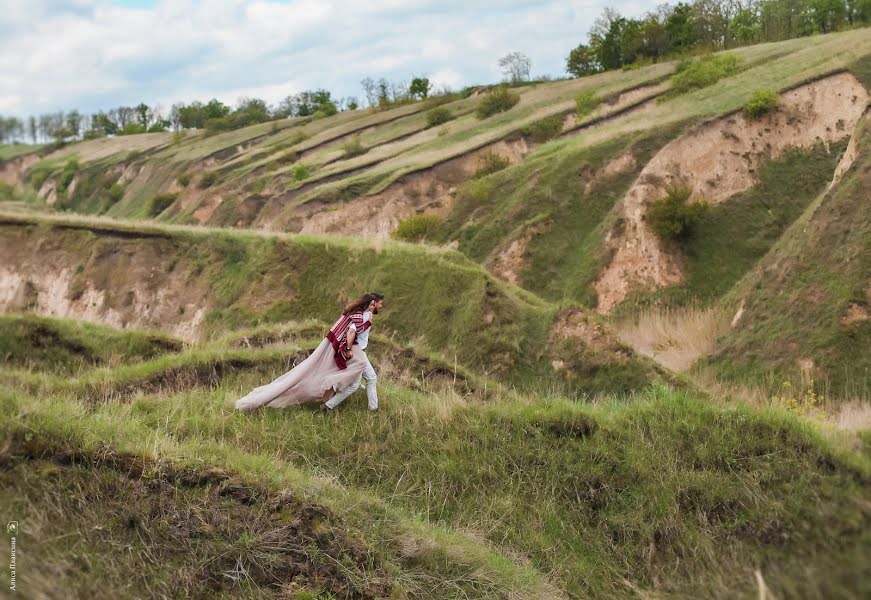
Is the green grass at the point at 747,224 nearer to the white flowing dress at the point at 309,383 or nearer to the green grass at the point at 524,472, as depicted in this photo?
the green grass at the point at 524,472

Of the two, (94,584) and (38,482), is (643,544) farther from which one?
(38,482)

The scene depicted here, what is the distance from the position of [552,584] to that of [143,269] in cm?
2293

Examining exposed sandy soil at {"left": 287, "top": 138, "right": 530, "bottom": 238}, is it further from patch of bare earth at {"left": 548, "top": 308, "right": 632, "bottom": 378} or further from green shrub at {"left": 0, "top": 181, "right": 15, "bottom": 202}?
green shrub at {"left": 0, "top": 181, "right": 15, "bottom": 202}

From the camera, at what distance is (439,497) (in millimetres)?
8031

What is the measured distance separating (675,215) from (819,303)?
30.9 feet

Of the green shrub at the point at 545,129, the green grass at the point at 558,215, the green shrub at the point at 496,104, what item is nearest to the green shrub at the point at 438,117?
the green shrub at the point at 496,104

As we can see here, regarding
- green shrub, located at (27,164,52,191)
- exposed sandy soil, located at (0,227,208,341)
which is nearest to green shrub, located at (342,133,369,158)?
exposed sandy soil, located at (0,227,208,341)

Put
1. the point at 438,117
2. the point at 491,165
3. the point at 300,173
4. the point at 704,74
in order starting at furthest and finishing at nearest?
the point at 438,117 < the point at 300,173 < the point at 491,165 < the point at 704,74

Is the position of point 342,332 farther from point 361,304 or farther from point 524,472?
point 524,472

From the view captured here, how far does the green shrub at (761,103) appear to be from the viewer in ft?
90.3

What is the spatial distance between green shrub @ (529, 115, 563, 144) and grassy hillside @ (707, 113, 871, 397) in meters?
23.9

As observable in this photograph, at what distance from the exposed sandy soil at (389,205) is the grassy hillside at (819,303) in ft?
70.2

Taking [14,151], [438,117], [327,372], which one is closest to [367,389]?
[327,372]

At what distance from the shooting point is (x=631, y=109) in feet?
129
